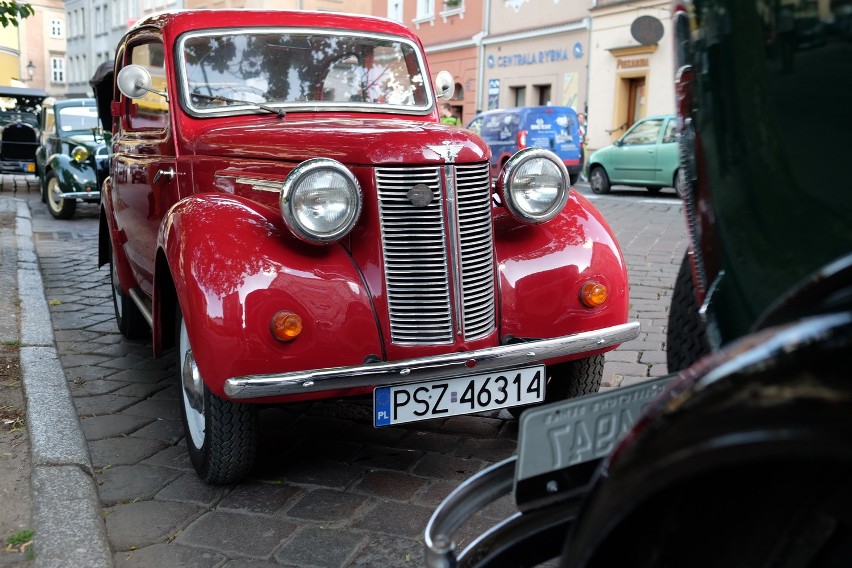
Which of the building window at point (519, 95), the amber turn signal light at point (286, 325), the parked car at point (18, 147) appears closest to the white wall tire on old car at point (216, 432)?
the amber turn signal light at point (286, 325)

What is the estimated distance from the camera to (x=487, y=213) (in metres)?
3.30

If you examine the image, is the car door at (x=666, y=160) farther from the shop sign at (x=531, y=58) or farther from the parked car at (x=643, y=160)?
the shop sign at (x=531, y=58)

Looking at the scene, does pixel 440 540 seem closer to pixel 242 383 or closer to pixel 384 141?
pixel 242 383

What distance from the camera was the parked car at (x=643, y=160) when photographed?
15500 millimetres

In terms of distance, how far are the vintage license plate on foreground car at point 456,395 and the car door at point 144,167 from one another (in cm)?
161

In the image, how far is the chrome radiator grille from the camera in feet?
10.1

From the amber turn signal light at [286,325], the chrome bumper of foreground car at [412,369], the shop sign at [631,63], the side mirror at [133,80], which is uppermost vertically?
the shop sign at [631,63]

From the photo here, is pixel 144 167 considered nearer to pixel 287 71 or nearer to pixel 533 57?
pixel 287 71

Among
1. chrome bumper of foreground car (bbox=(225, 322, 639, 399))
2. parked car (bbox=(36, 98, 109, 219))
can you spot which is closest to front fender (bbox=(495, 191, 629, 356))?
chrome bumper of foreground car (bbox=(225, 322, 639, 399))

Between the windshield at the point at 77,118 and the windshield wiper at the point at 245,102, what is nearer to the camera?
the windshield wiper at the point at 245,102

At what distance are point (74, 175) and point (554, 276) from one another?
10.4 metres

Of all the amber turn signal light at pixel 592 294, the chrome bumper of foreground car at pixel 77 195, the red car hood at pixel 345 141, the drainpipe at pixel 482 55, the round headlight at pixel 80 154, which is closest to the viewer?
the red car hood at pixel 345 141

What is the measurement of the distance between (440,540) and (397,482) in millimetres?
1669

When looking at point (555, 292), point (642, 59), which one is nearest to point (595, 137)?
point (642, 59)
